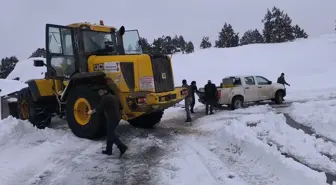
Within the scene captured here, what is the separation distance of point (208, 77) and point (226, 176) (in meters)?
32.1

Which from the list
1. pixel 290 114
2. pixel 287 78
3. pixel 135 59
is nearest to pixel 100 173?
pixel 135 59

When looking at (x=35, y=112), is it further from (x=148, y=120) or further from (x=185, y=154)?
(x=185, y=154)

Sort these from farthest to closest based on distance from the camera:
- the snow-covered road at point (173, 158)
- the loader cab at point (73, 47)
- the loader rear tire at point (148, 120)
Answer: the loader rear tire at point (148, 120) → the loader cab at point (73, 47) → the snow-covered road at point (173, 158)

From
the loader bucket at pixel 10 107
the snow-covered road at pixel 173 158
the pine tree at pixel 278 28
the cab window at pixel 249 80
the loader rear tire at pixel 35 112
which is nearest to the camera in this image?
the snow-covered road at pixel 173 158

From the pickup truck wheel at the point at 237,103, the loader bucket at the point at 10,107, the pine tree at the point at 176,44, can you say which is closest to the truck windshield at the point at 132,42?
the loader bucket at the point at 10,107

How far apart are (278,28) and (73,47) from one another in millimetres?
60425

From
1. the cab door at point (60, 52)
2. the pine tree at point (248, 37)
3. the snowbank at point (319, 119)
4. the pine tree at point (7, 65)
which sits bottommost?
the snowbank at point (319, 119)

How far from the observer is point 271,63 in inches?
1667

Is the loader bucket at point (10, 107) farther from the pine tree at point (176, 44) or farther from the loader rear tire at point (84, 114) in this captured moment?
the pine tree at point (176, 44)

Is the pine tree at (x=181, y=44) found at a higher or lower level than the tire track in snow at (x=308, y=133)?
higher

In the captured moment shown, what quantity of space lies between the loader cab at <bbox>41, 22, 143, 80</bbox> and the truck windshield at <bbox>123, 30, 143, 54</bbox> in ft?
1.66

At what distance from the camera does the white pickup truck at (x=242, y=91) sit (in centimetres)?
1717

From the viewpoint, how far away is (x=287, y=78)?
35000 mm

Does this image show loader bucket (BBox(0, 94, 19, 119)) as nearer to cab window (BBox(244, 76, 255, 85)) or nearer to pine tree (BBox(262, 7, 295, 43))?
cab window (BBox(244, 76, 255, 85))
